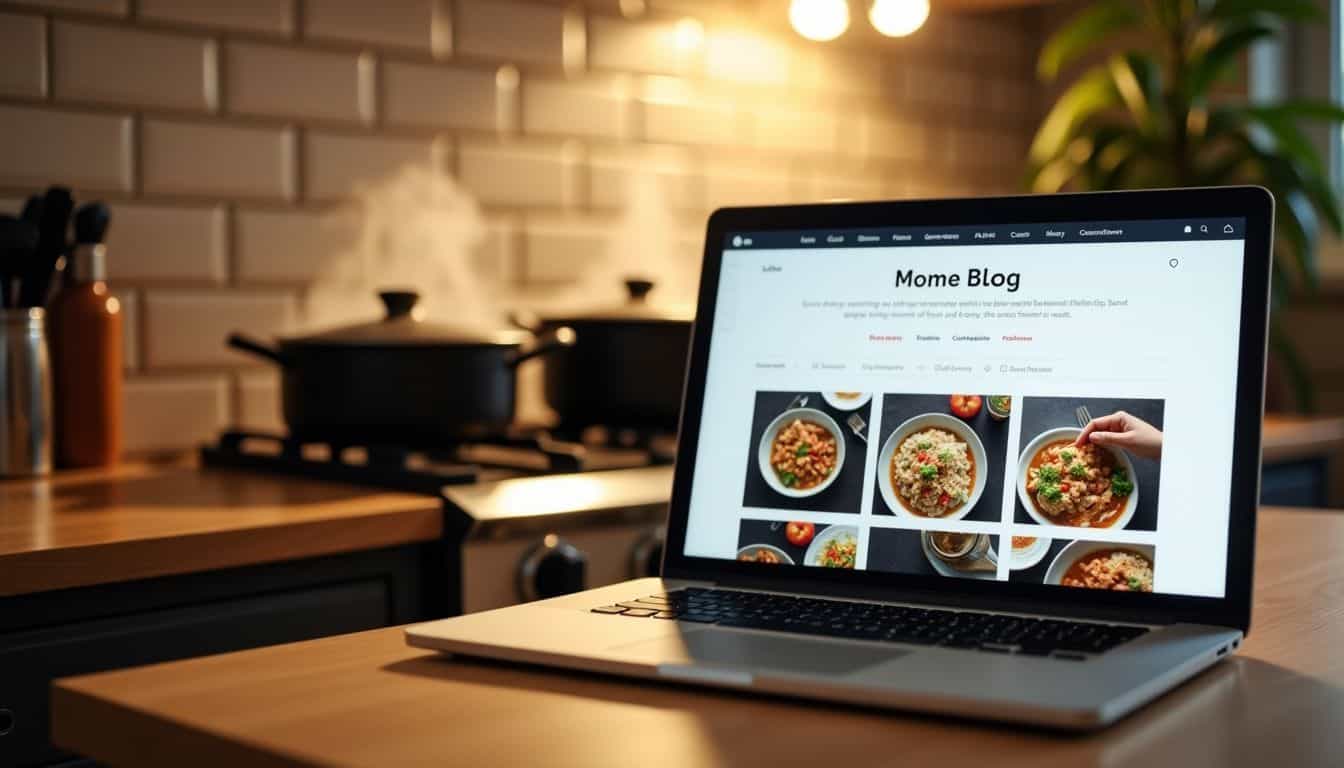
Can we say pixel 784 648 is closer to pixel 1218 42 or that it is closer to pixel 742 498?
pixel 742 498

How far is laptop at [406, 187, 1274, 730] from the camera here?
2.61 feet

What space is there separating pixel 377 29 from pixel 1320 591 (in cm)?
163

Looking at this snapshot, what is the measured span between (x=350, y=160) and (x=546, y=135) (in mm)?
370

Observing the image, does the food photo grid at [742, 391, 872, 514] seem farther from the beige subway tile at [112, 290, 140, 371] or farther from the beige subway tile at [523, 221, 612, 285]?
the beige subway tile at [523, 221, 612, 285]

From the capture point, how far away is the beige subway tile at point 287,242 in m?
2.09

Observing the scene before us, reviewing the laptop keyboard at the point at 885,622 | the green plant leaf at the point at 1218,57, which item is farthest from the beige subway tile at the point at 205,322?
the green plant leaf at the point at 1218,57

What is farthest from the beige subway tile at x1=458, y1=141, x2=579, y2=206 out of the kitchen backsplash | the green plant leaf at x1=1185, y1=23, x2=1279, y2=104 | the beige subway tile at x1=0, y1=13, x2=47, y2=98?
the green plant leaf at x1=1185, y1=23, x2=1279, y2=104

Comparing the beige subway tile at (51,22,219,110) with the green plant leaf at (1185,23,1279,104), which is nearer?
the beige subway tile at (51,22,219,110)

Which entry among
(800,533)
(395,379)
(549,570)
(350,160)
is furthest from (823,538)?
(350,160)

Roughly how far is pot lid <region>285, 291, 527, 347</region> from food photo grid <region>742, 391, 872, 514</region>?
0.81m

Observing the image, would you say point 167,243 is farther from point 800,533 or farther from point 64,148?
point 800,533

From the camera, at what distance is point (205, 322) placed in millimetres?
2057

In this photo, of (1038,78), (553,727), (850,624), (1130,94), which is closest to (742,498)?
(850,624)

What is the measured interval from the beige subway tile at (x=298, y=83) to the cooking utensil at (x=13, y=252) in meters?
0.47
